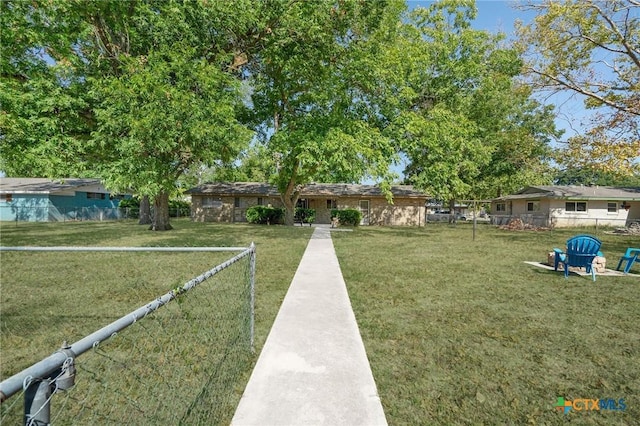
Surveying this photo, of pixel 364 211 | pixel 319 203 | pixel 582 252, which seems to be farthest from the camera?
pixel 364 211

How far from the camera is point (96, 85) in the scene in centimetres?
1148

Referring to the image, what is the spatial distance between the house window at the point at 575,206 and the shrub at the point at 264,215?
94.5ft

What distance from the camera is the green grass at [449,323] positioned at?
3561mm

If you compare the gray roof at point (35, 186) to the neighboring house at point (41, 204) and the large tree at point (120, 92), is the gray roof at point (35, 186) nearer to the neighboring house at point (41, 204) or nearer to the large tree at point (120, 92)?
the neighboring house at point (41, 204)

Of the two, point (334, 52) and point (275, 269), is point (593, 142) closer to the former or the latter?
point (334, 52)

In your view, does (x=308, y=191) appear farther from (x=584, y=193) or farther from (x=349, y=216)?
(x=584, y=193)

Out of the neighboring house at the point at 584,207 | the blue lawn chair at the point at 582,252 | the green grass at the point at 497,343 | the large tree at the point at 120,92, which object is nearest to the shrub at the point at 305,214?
the large tree at the point at 120,92

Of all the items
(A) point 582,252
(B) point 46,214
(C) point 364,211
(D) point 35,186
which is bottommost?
(B) point 46,214

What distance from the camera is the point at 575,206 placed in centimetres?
3212

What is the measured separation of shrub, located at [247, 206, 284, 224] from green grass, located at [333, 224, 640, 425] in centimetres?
2150

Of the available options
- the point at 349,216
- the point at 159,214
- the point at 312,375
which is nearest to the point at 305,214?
the point at 349,216

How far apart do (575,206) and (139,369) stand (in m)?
39.9

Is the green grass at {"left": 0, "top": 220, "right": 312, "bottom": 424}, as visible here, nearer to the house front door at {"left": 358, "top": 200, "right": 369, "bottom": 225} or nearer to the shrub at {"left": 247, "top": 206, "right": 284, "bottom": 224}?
the shrub at {"left": 247, "top": 206, "right": 284, "bottom": 224}

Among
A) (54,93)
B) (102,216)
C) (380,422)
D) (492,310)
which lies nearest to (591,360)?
(492,310)
